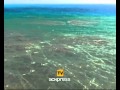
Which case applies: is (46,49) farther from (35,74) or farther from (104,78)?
(104,78)

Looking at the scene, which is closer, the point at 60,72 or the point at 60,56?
the point at 60,72

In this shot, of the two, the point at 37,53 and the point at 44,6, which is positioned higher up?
the point at 44,6

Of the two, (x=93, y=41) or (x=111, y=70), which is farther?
(x=93, y=41)

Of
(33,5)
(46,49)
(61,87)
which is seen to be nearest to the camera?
(61,87)

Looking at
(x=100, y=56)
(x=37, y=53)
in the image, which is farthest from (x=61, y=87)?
(x=100, y=56)

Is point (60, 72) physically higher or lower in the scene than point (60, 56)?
lower

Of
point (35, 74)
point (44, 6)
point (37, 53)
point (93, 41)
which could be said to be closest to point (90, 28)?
point (93, 41)

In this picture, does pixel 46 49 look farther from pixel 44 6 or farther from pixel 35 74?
pixel 44 6

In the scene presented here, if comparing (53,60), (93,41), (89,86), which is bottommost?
(89,86)

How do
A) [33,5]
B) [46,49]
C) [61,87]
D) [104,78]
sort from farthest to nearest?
[33,5]
[46,49]
[104,78]
[61,87]
